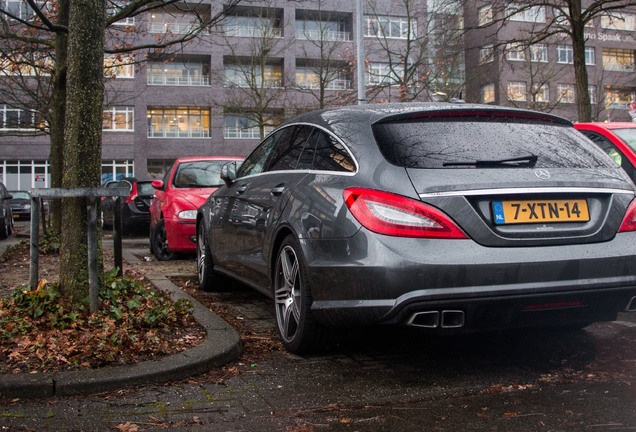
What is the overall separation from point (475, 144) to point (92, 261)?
261 cm

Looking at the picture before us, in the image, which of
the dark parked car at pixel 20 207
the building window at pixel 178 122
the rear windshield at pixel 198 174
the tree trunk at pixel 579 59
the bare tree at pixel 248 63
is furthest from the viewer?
the building window at pixel 178 122

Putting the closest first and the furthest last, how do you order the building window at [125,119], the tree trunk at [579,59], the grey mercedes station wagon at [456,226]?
the grey mercedes station wagon at [456,226] → the tree trunk at [579,59] → the building window at [125,119]

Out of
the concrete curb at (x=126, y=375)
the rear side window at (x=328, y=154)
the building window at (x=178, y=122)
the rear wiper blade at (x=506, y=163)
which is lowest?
the concrete curb at (x=126, y=375)

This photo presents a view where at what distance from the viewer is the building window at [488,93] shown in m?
49.0

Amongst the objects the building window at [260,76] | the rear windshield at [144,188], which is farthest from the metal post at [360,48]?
the building window at [260,76]

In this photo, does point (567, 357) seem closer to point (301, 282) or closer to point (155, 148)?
point (301, 282)

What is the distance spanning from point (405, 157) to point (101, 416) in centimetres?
205

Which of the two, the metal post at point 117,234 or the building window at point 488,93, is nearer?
the metal post at point 117,234

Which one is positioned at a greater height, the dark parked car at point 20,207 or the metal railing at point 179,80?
the metal railing at point 179,80

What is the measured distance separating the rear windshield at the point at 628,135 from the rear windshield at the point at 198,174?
18.4 feet

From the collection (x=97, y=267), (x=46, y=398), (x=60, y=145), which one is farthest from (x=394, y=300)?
(x=60, y=145)

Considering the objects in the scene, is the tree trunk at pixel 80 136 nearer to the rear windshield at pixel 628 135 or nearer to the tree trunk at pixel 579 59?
the rear windshield at pixel 628 135

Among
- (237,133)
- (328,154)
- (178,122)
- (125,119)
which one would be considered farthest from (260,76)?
(328,154)

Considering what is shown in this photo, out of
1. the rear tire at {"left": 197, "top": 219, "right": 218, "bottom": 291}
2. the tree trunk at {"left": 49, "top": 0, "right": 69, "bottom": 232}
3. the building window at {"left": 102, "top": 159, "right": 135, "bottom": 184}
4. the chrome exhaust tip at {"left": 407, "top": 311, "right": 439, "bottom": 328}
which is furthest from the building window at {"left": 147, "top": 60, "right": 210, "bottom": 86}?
the chrome exhaust tip at {"left": 407, "top": 311, "right": 439, "bottom": 328}
